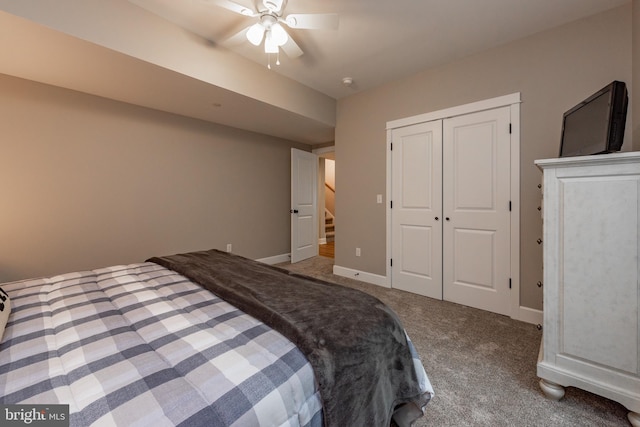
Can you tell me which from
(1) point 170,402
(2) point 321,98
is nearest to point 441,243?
(2) point 321,98

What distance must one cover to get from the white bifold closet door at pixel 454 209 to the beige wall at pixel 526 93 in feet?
0.55

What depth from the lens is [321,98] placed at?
3465 mm

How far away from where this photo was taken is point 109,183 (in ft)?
9.04

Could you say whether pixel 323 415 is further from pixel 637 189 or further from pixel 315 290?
pixel 637 189

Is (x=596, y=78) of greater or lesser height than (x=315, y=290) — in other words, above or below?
above

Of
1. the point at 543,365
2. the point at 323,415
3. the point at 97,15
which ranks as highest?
the point at 97,15

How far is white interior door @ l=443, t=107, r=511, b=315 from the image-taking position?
2.42 metres

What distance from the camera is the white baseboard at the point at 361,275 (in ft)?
10.8

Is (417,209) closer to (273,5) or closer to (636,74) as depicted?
(636,74)

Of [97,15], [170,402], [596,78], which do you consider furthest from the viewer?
[596,78]

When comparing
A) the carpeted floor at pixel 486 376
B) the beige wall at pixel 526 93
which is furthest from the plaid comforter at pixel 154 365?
the beige wall at pixel 526 93

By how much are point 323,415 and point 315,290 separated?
548 mm

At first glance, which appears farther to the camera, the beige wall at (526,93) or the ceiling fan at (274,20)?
the beige wall at (526,93)

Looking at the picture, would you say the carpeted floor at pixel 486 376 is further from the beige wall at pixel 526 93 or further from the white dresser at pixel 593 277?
the beige wall at pixel 526 93
